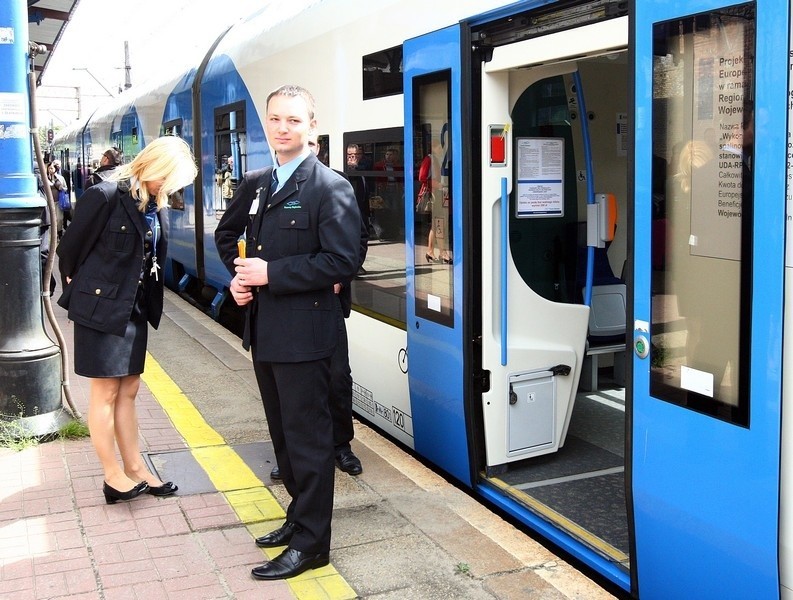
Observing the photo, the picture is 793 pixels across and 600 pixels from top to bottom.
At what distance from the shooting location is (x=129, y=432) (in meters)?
4.34

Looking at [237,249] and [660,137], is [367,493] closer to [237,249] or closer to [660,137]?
[237,249]

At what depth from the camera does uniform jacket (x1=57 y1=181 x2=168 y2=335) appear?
3994 millimetres

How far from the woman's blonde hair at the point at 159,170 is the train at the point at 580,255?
3.79 feet

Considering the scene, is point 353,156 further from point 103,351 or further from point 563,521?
point 563,521

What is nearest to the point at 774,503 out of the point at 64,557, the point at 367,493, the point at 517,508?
the point at 517,508

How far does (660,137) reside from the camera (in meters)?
2.90

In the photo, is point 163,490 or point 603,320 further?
point 603,320

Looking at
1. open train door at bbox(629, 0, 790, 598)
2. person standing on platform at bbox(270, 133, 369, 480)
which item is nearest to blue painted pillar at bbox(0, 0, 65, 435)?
person standing on platform at bbox(270, 133, 369, 480)

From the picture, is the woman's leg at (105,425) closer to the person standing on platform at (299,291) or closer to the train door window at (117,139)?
the person standing on platform at (299,291)

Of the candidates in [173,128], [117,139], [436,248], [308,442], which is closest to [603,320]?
[436,248]

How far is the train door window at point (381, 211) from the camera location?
4906 millimetres

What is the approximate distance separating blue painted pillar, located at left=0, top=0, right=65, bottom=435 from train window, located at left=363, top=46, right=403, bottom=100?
198cm

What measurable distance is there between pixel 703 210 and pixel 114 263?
2513 millimetres

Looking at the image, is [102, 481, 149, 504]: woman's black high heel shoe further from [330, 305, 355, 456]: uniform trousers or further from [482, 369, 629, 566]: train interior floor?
[482, 369, 629, 566]: train interior floor
